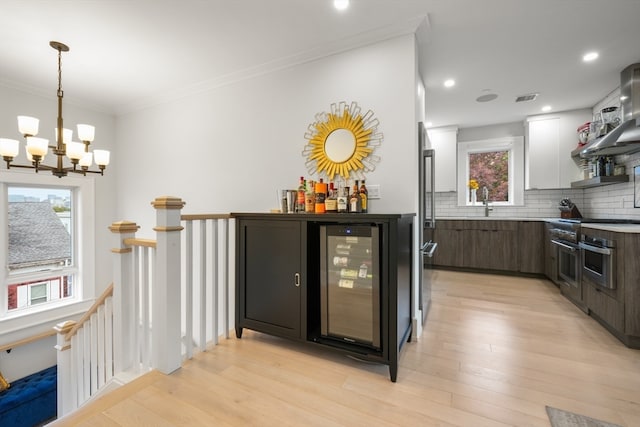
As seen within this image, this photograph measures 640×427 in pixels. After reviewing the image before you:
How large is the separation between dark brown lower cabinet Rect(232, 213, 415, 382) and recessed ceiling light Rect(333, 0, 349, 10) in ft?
5.10

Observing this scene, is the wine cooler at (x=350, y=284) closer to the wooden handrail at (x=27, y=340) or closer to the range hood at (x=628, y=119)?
the range hood at (x=628, y=119)

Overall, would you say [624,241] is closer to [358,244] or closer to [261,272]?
[358,244]

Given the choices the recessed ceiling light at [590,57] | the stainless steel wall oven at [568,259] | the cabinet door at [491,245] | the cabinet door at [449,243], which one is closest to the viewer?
the recessed ceiling light at [590,57]

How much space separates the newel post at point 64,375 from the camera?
2.41 metres

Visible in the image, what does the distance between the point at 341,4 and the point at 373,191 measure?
142 cm

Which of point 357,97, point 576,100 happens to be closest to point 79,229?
point 357,97

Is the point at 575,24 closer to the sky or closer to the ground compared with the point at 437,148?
closer to the sky

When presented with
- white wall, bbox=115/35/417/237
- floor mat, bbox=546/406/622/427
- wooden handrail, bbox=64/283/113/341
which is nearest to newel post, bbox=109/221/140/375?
wooden handrail, bbox=64/283/113/341

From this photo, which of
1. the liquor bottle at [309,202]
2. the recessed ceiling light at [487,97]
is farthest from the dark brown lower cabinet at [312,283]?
the recessed ceiling light at [487,97]

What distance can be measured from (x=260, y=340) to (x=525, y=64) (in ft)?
12.3

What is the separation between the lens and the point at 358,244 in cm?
193

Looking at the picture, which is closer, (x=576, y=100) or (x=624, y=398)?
(x=624, y=398)

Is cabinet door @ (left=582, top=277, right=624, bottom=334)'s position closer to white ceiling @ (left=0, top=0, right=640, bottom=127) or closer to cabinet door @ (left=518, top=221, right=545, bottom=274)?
cabinet door @ (left=518, top=221, right=545, bottom=274)

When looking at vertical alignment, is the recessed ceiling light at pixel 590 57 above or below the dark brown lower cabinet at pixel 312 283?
above
